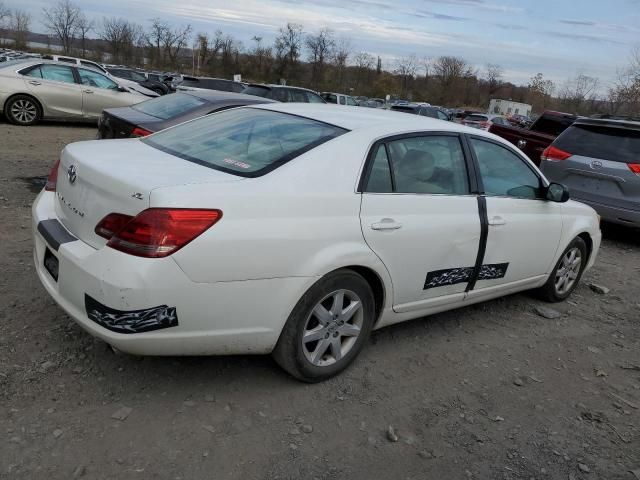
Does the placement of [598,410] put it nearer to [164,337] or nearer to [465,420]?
[465,420]

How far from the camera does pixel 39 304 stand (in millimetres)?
3891

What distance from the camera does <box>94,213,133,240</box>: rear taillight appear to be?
2717 mm

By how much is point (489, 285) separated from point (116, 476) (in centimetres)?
281

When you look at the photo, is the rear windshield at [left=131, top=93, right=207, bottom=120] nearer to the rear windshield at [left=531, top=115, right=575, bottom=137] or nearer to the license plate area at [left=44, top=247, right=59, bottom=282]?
the license plate area at [left=44, top=247, right=59, bottom=282]

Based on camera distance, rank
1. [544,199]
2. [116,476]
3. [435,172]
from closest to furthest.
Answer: [116,476] < [435,172] < [544,199]

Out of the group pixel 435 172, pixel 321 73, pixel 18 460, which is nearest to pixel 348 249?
pixel 435 172

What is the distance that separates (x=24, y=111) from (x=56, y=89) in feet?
2.91

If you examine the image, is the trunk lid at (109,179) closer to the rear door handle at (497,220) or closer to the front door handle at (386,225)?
the front door handle at (386,225)

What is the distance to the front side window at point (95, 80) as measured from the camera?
13516 mm

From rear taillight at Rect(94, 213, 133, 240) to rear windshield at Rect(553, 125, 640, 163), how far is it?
663 centimetres

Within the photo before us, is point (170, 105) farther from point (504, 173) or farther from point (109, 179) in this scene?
point (109, 179)

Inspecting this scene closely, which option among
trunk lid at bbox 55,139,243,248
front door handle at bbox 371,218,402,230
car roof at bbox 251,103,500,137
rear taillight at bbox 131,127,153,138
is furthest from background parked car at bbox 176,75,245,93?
front door handle at bbox 371,218,402,230

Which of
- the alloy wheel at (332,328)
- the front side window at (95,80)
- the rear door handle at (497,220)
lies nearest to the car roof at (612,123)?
the rear door handle at (497,220)

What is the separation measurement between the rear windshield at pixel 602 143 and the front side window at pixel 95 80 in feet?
34.2
